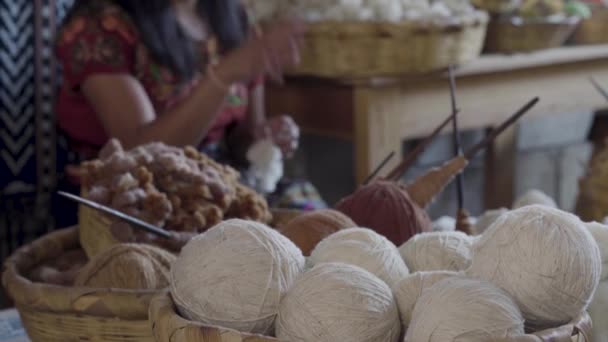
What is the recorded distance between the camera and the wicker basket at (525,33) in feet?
7.97

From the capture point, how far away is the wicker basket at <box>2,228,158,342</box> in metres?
0.81

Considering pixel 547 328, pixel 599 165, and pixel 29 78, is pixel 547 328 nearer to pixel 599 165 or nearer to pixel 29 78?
pixel 599 165

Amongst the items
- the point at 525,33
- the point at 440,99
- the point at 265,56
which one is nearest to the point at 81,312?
the point at 265,56

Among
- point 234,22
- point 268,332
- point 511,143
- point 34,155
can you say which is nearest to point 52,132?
point 34,155

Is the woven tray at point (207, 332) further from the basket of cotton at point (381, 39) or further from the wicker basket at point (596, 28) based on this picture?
the wicker basket at point (596, 28)

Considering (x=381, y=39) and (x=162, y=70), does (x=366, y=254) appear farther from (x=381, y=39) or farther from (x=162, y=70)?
(x=381, y=39)

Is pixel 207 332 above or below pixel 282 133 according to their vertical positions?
above

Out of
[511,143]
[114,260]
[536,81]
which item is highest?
[114,260]

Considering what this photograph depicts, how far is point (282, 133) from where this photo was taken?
1.87 metres

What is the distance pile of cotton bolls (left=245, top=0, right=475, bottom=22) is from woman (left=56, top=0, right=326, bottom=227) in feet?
1.00

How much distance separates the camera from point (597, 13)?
106 inches

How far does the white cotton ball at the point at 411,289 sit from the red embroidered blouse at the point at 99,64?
1112 mm

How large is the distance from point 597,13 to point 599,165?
5.05 ft

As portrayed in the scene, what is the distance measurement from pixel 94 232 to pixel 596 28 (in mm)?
2038
